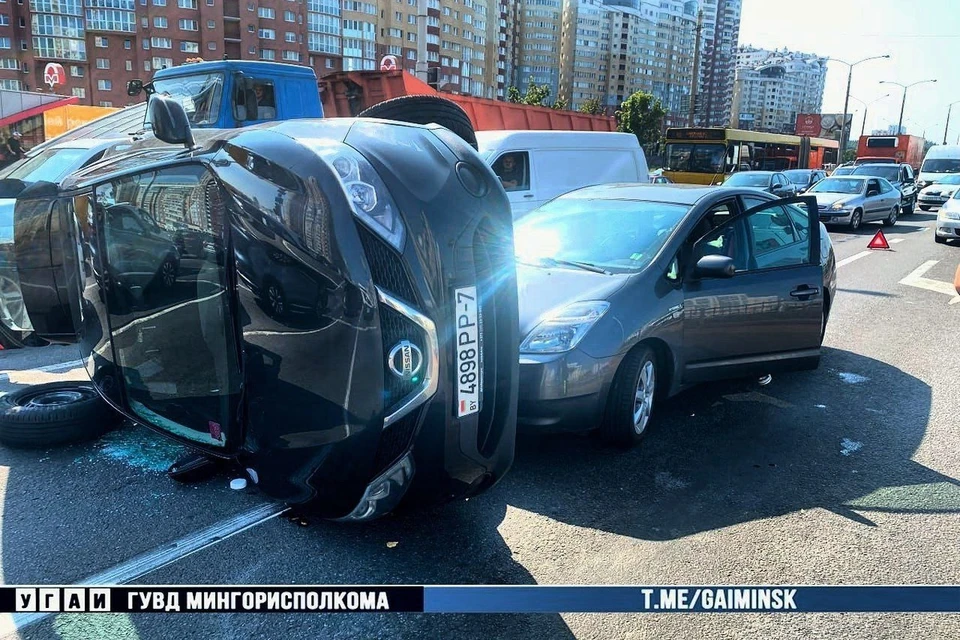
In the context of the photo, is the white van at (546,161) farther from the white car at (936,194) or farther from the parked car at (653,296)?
the white car at (936,194)

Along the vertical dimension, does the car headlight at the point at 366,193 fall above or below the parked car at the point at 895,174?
above

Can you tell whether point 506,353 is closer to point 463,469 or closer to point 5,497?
point 463,469

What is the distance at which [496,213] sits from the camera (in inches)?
114

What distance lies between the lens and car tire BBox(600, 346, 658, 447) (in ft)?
13.9

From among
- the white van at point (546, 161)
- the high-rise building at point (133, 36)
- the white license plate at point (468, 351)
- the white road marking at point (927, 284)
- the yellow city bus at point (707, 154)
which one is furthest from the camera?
the high-rise building at point (133, 36)

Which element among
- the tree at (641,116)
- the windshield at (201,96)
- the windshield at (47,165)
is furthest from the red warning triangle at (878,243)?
the tree at (641,116)

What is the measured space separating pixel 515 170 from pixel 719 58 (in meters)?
178

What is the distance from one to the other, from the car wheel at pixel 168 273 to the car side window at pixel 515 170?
353 inches

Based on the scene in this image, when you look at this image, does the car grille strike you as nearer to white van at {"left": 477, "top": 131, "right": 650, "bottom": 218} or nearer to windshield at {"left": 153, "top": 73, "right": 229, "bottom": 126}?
windshield at {"left": 153, "top": 73, "right": 229, "bottom": 126}

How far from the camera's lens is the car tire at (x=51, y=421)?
4.11m

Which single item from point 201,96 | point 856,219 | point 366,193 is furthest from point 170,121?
point 856,219

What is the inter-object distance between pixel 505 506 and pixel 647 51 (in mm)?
162327

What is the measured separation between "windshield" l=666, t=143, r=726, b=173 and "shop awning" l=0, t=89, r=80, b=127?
21239mm

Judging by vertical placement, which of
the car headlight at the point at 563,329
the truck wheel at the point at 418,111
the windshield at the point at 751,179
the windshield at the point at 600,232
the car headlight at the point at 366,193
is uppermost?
the truck wheel at the point at 418,111
